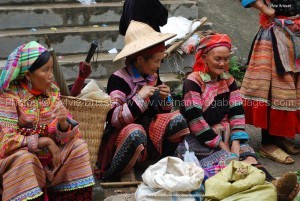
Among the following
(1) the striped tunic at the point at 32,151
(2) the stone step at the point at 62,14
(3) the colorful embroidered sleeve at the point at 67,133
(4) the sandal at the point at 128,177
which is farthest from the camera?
(2) the stone step at the point at 62,14

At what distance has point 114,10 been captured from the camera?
6820 mm

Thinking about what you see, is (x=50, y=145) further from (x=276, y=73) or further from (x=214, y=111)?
(x=276, y=73)

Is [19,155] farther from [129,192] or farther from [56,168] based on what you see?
[129,192]

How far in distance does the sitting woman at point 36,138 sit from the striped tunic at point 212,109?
1199 mm

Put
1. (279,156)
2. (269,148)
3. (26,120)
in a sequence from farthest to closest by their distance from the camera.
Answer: (269,148) < (279,156) < (26,120)

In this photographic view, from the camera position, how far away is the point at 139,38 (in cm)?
431

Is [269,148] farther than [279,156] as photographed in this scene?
Yes

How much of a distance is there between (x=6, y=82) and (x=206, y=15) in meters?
4.70

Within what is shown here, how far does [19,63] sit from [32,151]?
0.61 metres

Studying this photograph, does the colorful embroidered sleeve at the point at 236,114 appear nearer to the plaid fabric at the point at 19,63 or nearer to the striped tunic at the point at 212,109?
the striped tunic at the point at 212,109

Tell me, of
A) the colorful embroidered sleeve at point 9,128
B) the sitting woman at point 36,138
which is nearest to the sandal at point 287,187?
the sitting woman at point 36,138

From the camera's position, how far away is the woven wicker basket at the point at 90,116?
4.01 meters

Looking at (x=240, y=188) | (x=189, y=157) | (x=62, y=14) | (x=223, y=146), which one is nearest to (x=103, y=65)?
(x=62, y=14)

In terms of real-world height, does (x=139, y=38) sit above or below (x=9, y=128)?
above
